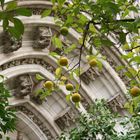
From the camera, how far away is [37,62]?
7.27m

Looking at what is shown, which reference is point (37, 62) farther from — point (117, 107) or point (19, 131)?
point (117, 107)

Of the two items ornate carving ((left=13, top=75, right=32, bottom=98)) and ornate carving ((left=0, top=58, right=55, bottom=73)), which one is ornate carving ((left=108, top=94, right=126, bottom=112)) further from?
ornate carving ((left=13, top=75, right=32, bottom=98))

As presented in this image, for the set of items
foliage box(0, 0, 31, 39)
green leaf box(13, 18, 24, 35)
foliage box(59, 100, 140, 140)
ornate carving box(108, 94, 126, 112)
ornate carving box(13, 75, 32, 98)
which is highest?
ornate carving box(13, 75, 32, 98)

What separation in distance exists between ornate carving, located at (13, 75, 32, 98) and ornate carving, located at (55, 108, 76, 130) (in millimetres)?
855

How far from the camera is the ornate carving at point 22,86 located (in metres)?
6.94

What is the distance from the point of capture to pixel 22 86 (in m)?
6.92

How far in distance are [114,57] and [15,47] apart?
2.28 m

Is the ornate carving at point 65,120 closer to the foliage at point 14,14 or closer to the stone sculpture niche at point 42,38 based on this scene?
the stone sculpture niche at point 42,38

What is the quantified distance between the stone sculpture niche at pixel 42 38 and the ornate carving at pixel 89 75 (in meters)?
1.08

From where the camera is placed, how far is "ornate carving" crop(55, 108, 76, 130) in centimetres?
750

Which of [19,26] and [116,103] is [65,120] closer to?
[116,103]

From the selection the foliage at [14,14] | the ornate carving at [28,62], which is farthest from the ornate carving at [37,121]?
the foliage at [14,14]

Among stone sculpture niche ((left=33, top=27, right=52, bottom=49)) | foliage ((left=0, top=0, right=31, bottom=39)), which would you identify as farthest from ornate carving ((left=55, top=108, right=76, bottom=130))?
foliage ((left=0, top=0, right=31, bottom=39))

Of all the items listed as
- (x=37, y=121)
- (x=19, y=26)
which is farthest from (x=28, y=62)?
(x=19, y=26)
